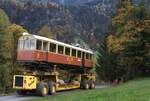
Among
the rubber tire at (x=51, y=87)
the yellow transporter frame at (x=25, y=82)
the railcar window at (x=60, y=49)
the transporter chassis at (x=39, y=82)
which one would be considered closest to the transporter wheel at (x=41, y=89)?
the transporter chassis at (x=39, y=82)

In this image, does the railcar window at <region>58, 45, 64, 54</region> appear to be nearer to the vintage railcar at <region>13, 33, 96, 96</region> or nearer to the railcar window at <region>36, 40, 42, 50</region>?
the vintage railcar at <region>13, 33, 96, 96</region>

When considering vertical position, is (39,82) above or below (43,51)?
below

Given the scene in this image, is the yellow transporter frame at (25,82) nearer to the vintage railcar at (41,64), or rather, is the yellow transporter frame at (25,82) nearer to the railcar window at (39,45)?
the vintage railcar at (41,64)

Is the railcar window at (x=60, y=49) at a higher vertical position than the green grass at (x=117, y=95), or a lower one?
higher

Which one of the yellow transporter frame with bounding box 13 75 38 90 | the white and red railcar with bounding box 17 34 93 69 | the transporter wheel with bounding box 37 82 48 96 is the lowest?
the transporter wheel with bounding box 37 82 48 96

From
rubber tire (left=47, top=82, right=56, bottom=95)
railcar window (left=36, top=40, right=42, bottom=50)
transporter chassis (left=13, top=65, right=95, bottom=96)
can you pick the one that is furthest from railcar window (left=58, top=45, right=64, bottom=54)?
railcar window (left=36, top=40, right=42, bottom=50)

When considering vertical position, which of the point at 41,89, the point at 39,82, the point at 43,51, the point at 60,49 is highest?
the point at 60,49

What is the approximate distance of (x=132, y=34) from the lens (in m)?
47.1

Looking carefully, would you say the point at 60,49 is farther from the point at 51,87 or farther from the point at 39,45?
the point at 51,87

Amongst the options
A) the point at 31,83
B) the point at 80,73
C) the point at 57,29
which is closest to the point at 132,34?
the point at 80,73

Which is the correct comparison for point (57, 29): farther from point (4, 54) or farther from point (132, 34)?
point (132, 34)

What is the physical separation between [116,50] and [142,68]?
3.43m

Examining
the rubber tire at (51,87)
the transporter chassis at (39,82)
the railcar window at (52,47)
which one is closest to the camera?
the transporter chassis at (39,82)

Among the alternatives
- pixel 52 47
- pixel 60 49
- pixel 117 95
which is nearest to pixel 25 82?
pixel 52 47
